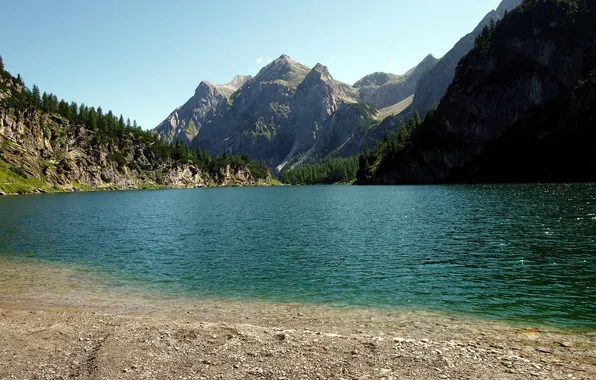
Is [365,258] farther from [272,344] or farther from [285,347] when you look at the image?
[285,347]

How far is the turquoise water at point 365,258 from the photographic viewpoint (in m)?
25.7

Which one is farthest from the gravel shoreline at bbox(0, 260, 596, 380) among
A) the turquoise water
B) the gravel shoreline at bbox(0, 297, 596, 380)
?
the turquoise water

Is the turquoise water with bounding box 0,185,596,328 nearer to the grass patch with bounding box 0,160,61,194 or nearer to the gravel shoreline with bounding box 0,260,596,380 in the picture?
the gravel shoreline with bounding box 0,260,596,380

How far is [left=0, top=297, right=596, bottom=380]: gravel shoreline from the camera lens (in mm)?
13891

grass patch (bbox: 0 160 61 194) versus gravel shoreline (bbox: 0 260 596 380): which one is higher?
grass patch (bbox: 0 160 61 194)

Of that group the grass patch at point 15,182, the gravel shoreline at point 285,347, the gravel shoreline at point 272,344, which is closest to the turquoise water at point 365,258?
the gravel shoreline at point 272,344

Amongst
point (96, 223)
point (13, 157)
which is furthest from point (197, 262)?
point (13, 157)

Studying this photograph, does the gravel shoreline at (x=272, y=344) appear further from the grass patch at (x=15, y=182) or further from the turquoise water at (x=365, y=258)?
the grass patch at (x=15, y=182)

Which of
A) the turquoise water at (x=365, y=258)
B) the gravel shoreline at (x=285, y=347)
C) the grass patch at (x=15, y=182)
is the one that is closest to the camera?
the gravel shoreline at (x=285, y=347)

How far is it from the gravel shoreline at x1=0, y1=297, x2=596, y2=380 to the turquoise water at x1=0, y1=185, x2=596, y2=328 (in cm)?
349

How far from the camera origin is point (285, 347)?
1642 cm

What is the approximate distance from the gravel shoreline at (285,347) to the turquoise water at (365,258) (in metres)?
3.49

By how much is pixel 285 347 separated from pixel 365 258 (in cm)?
2335

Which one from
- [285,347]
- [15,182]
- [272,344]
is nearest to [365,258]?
[272,344]
